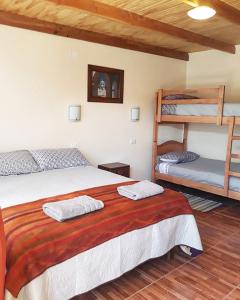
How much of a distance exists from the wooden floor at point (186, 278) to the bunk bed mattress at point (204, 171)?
930mm

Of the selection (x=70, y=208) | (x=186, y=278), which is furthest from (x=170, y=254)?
(x=70, y=208)

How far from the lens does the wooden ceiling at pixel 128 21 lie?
8.97ft

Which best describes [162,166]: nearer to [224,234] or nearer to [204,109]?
[204,109]

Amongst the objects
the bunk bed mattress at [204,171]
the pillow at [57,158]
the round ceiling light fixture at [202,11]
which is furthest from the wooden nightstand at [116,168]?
the round ceiling light fixture at [202,11]

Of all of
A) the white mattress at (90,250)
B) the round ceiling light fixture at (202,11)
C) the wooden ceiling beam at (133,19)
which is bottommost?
the white mattress at (90,250)

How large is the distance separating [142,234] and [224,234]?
1.43m

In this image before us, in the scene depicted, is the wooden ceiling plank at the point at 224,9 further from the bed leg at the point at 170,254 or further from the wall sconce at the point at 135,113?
the bed leg at the point at 170,254

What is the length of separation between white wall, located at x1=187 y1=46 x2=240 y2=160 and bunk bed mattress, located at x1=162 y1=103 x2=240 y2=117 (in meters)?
0.89

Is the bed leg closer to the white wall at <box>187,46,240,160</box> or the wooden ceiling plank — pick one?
the wooden ceiling plank

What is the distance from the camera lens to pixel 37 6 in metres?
2.90

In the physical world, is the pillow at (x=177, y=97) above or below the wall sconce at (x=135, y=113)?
above

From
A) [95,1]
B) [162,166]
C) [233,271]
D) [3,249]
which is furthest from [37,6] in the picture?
[233,271]

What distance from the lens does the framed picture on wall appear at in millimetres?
3967

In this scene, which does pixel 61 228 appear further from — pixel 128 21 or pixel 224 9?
pixel 224 9
